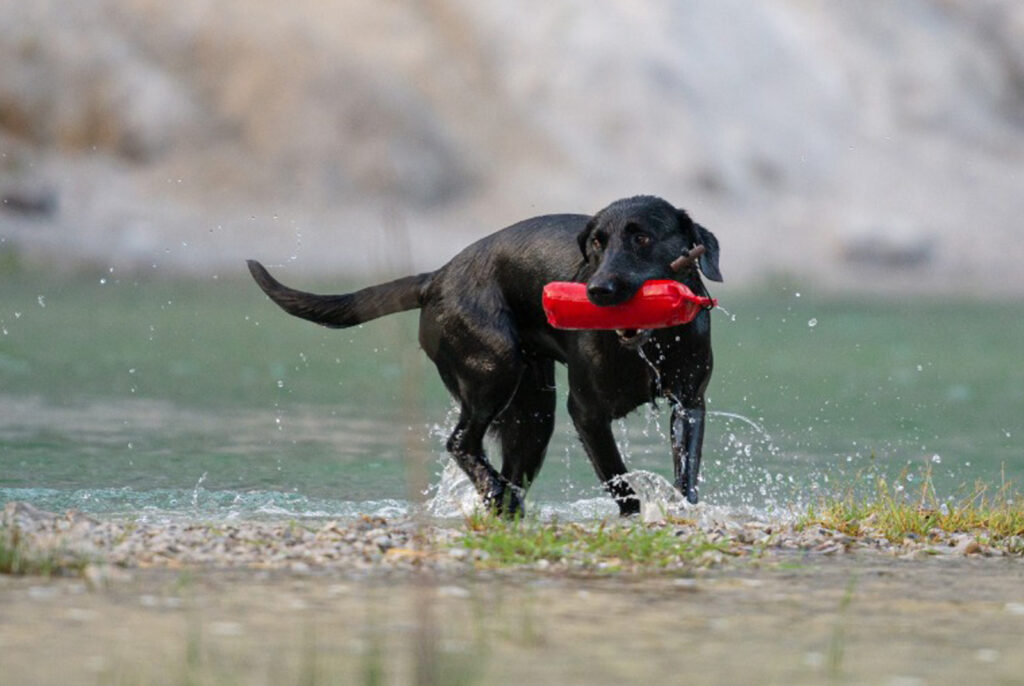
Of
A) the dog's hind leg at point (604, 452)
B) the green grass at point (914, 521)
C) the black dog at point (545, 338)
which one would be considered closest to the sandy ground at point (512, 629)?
the green grass at point (914, 521)

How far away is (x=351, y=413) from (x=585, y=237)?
6390 mm

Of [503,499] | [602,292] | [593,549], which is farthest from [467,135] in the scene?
[593,549]

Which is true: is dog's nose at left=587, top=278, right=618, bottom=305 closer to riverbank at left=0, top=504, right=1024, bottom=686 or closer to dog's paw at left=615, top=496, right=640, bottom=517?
→ riverbank at left=0, top=504, right=1024, bottom=686

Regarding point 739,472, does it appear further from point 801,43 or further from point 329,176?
point 801,43

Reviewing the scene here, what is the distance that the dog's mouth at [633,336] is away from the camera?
688 cm

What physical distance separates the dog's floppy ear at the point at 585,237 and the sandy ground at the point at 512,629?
6.04 ft

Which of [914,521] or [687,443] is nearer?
[914,521]

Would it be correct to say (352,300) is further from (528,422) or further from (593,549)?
(593,549)

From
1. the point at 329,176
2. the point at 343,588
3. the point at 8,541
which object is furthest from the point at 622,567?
the point at 329,176

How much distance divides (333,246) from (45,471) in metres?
24.8

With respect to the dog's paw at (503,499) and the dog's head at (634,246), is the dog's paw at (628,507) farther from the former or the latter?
the dog's head at (634,246)

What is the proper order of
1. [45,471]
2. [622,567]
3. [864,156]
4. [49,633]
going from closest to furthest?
[49,633] → [622,567] → [45,471] → [864,156]

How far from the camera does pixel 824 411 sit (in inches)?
548

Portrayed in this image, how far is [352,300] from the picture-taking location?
8.06m
